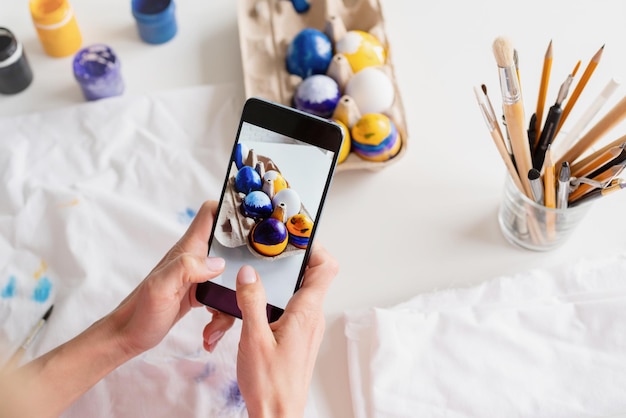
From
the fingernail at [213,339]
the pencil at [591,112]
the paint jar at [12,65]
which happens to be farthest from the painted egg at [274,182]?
the paint jar at [12,65]

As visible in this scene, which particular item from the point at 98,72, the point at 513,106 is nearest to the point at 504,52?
the point at 513,106

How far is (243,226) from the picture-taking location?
20.4 inches

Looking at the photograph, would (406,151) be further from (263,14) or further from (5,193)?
(5,193)

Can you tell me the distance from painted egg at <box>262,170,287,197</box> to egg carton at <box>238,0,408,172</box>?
7.6 inches

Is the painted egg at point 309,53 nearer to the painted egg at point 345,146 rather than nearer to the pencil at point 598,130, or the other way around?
the painted egg at point 345,146

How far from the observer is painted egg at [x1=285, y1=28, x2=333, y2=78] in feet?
2.22

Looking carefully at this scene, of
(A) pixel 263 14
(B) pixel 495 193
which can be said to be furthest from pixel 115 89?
(B) pixel 495 193

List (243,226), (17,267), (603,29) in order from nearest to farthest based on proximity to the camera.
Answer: (243,226), (17,267), (603,29)

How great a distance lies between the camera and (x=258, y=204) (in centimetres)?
51

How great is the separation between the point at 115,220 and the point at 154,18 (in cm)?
23

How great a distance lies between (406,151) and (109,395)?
35cm

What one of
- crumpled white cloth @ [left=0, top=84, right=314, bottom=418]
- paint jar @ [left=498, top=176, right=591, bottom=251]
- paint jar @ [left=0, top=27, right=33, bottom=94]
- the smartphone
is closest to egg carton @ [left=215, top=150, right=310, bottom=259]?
the smartphone

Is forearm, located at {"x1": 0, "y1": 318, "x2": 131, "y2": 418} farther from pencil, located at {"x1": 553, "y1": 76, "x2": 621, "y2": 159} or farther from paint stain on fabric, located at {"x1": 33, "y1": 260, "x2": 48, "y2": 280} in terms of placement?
pencil, located at {"x1": 553, "y1": 76, "x2": 621, "y2": 159}

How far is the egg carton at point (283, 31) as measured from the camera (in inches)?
27.2
